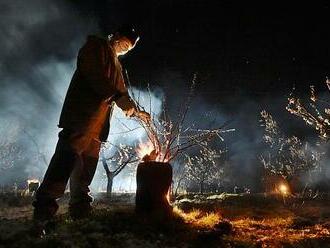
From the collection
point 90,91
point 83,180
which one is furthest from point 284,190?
point 90,91

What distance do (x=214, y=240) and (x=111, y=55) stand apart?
8.92 feet

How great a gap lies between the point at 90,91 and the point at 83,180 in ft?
4.10

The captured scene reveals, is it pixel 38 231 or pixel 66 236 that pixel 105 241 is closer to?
pixel 66 236


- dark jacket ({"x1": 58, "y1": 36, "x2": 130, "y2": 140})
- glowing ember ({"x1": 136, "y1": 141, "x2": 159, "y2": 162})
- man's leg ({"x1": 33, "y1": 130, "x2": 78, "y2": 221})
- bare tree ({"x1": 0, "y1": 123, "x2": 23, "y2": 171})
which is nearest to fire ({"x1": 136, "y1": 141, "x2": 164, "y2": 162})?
glowing ember ({"x1": 136, "y1": 141, "x2": 159, "y2": 162})

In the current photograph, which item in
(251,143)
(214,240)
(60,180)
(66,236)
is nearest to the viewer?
(66,236)

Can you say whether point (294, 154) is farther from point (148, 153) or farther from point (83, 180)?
point (83, 180)

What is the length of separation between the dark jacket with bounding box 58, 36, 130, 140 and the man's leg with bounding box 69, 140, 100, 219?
0.37 m

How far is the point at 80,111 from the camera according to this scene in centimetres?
497

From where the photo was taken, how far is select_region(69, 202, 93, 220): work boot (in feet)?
17.1

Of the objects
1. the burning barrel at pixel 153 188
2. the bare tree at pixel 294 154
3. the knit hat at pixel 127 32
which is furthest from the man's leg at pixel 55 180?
the bare tree at pixel 294 154

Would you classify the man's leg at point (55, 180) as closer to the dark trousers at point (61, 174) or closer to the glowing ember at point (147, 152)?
the dark trousers at point (61, 174)

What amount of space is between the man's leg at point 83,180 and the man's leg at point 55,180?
48 centimetres

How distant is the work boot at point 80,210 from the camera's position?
17.1 feet

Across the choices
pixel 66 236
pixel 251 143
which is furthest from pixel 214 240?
pixel 251 143
